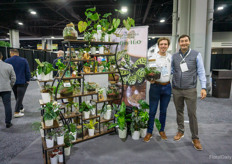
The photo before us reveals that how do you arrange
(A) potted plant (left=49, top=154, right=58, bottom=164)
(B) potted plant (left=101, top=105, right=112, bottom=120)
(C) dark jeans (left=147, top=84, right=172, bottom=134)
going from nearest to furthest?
(A) potted plant (left=49, top=154, right=58, bottom=164), (C) dark jeans (left=147, top=84, right=172, bottom=134), (B) potted plant (left=101, top=105, right=112, bottom=120)

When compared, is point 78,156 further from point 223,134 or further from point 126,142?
point 223,134

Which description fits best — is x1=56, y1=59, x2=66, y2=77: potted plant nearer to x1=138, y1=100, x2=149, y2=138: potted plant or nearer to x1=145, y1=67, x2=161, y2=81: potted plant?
x1=145, y1=67, x2=161, y2=81: potted plant

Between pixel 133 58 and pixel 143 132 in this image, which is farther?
pixel 133 58

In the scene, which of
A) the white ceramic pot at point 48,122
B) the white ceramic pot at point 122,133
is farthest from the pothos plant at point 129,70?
the white ceramic pot at point 48,122

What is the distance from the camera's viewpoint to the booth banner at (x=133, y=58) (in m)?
2.90

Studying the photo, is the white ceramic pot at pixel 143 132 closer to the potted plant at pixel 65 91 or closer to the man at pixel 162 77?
the man at pixel 162 77

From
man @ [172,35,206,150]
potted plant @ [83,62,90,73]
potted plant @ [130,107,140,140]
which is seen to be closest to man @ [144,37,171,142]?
man @ [172,35,206,150]

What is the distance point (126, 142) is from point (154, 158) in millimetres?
542

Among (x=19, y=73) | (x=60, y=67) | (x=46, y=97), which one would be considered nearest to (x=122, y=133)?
(x=46, y=97)

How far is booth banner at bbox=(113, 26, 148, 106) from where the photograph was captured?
2898 millimetres

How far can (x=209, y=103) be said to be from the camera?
470 centimetres

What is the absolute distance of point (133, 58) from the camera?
2.97 meters

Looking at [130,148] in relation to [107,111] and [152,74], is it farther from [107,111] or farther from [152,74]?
[152,74]

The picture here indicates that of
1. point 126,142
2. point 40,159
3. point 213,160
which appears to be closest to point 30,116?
point 40,159
